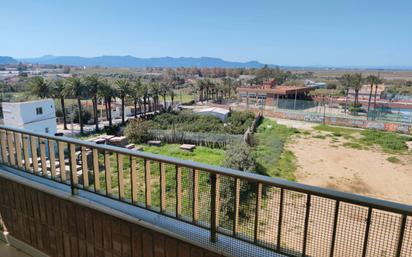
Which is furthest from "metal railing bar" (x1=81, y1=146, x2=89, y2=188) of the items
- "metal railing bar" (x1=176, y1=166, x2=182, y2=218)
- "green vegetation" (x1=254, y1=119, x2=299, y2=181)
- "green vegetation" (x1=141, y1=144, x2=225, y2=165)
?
"green vegetation" (x1=141, y1=144, x2=225, y2=165)

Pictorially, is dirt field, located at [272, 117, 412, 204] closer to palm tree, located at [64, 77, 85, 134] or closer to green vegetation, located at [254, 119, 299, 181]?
green vegetation, located at [254, 119, 299, 181]

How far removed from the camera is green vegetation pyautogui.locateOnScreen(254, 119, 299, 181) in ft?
36.8

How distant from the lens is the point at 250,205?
1.63 meters

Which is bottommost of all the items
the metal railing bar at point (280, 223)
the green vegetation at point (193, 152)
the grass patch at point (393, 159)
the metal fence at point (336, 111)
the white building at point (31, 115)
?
the green vegetation at point (193, 152)

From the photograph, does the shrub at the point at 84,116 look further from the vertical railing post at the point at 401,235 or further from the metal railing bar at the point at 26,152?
the vertical railing post at the point at 401,235

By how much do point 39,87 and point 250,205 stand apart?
2285 centimetres

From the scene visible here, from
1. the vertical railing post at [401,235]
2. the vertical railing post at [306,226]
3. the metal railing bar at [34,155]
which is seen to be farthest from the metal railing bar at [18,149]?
the vertical railing post at [401,235]

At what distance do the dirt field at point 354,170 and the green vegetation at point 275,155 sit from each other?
417 millimetres

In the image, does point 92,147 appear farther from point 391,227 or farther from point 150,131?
point 150,131

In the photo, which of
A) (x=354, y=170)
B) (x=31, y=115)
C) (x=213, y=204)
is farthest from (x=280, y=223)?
(x=31, y=115)

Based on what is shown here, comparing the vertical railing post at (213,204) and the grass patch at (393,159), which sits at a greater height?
the vertical railing post at (213,204)

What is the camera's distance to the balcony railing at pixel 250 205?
4.10 ft

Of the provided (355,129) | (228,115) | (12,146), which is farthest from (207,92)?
(12,146)

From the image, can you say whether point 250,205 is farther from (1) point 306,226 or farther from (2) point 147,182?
(2) point 147,182
